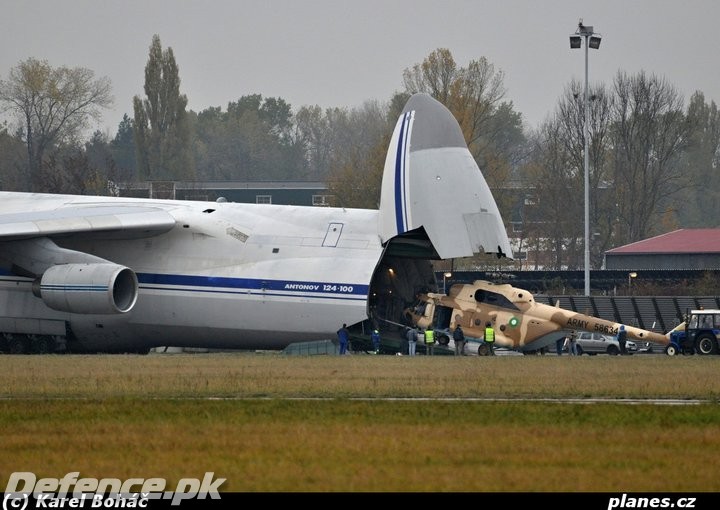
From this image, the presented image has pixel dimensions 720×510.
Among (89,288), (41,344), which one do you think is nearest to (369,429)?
(89,288)

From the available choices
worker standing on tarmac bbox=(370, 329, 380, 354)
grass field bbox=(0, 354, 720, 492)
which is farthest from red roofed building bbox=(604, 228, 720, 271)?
grass field bbox=(0, 354, 720, 492)

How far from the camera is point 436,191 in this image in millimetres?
34094

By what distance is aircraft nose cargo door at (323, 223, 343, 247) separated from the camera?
35.1 m

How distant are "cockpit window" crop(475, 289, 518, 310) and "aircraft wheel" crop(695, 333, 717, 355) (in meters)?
7.77

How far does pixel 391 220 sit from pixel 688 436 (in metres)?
19.3

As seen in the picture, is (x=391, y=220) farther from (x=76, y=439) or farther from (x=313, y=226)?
(x=76, y=439)

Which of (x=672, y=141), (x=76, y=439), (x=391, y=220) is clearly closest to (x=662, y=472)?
(x=76, y=439)

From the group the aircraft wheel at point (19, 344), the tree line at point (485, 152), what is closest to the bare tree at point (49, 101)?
the tree line at point (485, 152)

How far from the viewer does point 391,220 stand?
3409 cm

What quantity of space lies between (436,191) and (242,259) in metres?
5.28

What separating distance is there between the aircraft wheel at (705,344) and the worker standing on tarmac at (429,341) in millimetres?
9562

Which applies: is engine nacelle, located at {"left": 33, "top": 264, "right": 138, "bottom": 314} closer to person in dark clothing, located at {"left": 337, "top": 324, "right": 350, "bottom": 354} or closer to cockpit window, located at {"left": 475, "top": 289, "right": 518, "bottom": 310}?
person in dark clothing, located at {"left": 337, "top": 324, "right": 350, "bottom": 354}

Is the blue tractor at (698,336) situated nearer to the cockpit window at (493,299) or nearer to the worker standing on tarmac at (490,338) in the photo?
the cockpit window at (493,299)

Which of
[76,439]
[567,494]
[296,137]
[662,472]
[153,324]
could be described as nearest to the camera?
[567,494]
